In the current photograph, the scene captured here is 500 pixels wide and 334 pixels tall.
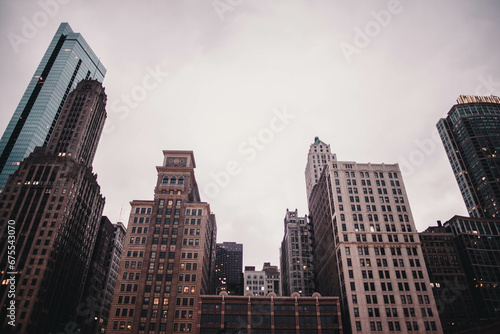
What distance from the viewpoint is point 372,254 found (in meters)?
93.1

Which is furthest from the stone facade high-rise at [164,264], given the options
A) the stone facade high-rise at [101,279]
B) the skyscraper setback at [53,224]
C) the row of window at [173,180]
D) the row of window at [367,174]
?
the stone facade high-rise at [101,279]

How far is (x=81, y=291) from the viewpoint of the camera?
133m

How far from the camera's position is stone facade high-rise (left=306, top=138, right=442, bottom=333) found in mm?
84188

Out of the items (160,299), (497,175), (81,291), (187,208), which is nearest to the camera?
(160,299)

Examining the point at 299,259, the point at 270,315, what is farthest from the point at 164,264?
the point at 299,259

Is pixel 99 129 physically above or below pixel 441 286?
above

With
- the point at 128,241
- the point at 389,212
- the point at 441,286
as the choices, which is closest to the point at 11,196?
the point at 128,241

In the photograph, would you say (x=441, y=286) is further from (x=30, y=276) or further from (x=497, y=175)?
(x=30, y=276)

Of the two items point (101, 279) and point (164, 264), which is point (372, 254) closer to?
point (164, 264)

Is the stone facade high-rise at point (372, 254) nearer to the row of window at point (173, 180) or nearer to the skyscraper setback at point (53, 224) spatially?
the row of window at point (173, 180)

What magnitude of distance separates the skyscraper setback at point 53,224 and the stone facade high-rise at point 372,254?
265 ft

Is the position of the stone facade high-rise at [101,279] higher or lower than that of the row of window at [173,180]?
lower

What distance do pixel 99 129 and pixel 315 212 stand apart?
119 metres

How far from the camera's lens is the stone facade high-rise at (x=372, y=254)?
84.2m
